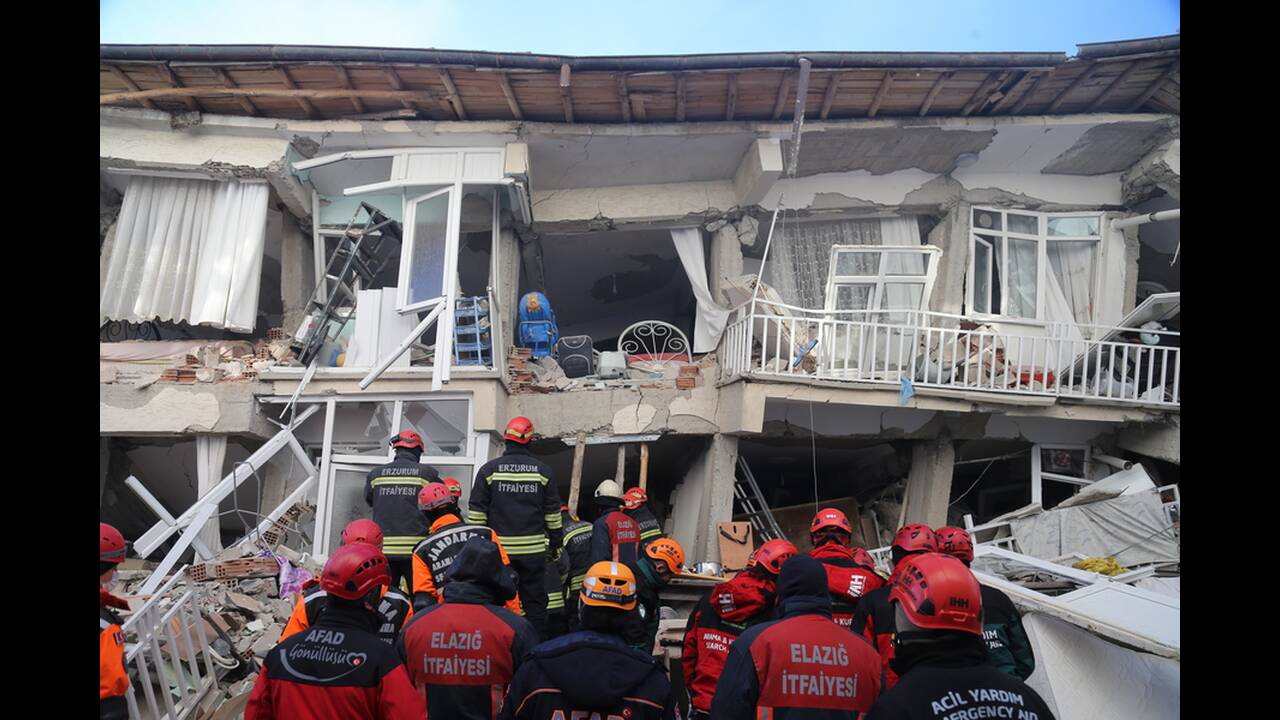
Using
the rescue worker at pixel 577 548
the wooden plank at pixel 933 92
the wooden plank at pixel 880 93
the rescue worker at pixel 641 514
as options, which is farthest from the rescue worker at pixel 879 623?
the wooden plank at pixel 933 92

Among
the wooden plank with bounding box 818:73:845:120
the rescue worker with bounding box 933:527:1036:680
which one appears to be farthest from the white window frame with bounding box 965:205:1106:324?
the rescue worker with bounding box 933:527:1036:680

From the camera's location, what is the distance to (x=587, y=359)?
33.8ft

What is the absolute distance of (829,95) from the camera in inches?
359

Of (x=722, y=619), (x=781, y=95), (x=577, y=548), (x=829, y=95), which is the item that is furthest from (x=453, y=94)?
(x=722, y=619)

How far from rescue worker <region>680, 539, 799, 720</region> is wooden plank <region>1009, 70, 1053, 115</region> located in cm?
736

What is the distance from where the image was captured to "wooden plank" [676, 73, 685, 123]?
8635 millimetres

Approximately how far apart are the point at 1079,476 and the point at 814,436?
408cm

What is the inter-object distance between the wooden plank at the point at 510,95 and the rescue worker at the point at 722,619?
6348 mm

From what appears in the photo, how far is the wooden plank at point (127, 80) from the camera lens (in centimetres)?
852

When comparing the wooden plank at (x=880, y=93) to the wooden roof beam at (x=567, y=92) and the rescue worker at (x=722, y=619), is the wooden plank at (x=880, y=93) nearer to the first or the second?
the wooden roof beam at (x=567, y=92)

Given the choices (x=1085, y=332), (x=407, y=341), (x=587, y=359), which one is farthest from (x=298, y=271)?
(x=1085, y=332)

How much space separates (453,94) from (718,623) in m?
6.87

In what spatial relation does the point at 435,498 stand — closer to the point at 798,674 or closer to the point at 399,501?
the point at 399,501
